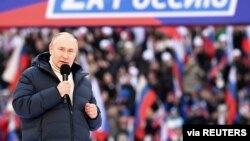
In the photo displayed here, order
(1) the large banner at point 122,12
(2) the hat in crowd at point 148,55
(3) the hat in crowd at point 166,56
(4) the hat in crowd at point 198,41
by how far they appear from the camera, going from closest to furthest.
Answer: (1) the large banner at point 122,12 < (3) the hat in crowd at point 166,56 < (2) the hat in crowd at point 148,55 < (4) the hat in crowd at point 198,41

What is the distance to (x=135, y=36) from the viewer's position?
16.4 m

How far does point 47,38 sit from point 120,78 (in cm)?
203

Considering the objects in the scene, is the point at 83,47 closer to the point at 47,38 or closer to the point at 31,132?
the point at 47,38

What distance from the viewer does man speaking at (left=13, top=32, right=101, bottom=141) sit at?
4.54 meters

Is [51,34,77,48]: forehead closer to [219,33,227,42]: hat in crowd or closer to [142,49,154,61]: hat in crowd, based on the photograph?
[142,49,154,61]: hat in crowd

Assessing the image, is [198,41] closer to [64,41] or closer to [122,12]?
[122,12]

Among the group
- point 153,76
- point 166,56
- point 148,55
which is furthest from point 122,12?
point 148,55

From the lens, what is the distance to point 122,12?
6258 millimetres

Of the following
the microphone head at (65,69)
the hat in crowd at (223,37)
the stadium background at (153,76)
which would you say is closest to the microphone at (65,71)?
the microphone head at (65,69)

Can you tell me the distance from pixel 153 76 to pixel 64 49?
402 inches

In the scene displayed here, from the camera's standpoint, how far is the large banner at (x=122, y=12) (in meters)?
6.14

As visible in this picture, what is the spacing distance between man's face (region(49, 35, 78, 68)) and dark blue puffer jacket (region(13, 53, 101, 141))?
11cm

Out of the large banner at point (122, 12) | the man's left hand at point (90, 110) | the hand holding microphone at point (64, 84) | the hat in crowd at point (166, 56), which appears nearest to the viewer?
the hand holding microphone at point (64, 84)

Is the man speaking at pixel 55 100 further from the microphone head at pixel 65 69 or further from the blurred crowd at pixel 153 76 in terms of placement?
the blurred crowd at pixel 153 76
